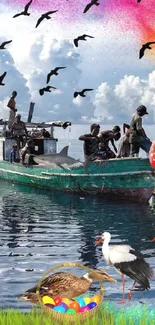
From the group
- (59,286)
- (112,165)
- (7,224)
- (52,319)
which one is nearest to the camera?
(52,319)

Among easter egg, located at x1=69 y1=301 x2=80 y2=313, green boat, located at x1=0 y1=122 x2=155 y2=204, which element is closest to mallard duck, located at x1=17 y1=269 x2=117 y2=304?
easter egg, located at x1=69 y1=301 x2=80 y2=313

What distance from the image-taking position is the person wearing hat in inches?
794

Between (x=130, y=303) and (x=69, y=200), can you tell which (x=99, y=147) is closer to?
(x=69, y=200)

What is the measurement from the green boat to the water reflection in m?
0.56

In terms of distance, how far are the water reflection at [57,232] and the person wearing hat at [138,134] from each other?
2384mm

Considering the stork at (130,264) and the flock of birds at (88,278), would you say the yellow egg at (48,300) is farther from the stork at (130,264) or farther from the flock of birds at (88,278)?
the stork at (130,264)

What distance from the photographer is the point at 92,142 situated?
22.7 metres

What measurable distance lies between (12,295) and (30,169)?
19.9 metres

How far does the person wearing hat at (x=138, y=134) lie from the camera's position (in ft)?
66.2

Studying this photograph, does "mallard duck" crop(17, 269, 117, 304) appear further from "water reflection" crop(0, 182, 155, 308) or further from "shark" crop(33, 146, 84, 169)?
"shark" crop(33, 146, 84, 169)

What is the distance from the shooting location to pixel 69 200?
77.3ft

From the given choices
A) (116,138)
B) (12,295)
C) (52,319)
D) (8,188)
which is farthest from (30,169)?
(52,319)

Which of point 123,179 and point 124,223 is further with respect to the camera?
point 123,179

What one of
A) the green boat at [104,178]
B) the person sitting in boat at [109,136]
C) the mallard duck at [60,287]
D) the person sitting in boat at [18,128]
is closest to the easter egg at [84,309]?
the mallard duck at [60,287]
